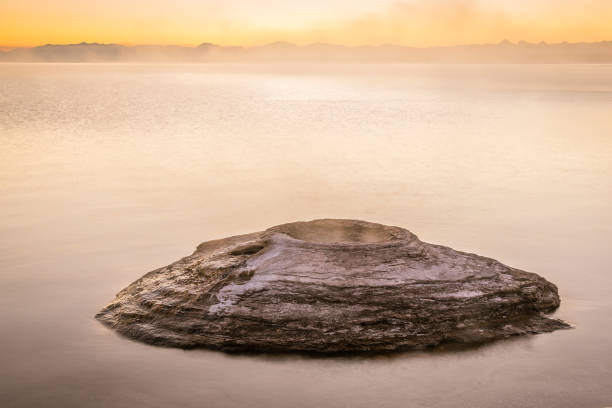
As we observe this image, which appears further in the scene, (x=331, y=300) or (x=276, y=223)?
(x=276, y=223)

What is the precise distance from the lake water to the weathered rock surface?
23 cm

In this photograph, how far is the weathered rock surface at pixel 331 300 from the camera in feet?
25.3

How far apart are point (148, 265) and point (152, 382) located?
3.87 m

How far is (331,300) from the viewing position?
7891 mm

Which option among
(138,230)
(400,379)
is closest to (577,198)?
(138,230)

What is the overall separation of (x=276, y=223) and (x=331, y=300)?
667 centimetres

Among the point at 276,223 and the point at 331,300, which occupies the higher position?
the point at 276,223

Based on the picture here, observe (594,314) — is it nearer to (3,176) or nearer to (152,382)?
(152,382)

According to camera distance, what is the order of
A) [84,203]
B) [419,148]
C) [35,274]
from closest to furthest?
[35,274] → [84,203] → [419,148]

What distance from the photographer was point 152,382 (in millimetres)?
7156

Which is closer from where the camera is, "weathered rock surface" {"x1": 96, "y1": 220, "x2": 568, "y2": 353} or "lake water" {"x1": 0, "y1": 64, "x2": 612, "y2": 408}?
"lake water" {"x1": 0, "y1": 64, "x2": 612, "y2": 408}

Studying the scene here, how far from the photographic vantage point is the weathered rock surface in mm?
7711

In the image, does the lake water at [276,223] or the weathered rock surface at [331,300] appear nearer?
the lake water at [276,223]

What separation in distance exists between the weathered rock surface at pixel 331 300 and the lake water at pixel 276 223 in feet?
0.75
